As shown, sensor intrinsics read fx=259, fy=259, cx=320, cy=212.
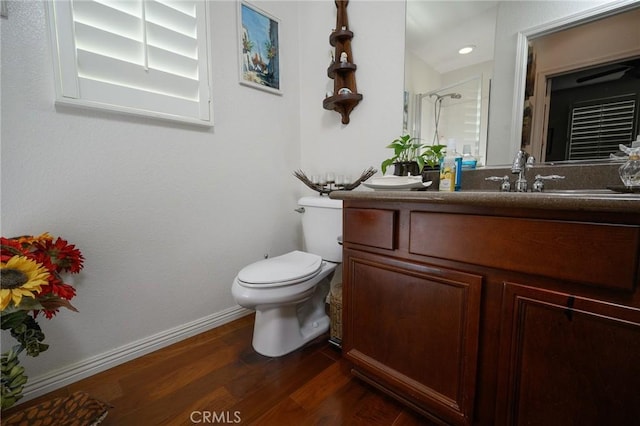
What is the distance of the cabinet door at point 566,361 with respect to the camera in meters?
0.55

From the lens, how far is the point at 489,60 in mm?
1162

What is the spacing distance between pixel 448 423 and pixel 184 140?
1627mm

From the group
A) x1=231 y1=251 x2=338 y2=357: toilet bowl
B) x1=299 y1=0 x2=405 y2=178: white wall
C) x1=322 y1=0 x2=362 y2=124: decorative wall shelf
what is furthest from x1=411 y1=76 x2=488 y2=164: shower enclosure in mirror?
x1=231 y1=251 x2=338 y2=357: toilet bowl

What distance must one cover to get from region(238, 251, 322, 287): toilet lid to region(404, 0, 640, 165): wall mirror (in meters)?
0.91

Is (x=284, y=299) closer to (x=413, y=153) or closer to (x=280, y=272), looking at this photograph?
(x=280, y=272)

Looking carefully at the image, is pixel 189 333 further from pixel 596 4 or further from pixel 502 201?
pixel 596 4

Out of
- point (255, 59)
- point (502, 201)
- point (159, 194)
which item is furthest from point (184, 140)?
point (502, 201)

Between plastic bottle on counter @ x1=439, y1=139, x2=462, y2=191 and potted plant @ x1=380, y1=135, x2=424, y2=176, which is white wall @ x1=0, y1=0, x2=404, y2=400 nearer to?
potted plant @ x1=380, y1=135, x2=424, y2=176

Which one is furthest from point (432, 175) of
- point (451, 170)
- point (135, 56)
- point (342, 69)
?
point (135, 56)

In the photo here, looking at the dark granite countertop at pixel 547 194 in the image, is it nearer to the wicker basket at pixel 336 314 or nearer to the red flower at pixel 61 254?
the wicker basket at pixel 336 314

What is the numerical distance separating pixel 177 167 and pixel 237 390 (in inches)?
42.5

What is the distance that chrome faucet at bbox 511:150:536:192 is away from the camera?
3.26 feet

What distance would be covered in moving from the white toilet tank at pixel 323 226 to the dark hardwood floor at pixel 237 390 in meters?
0.50

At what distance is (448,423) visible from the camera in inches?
33.0
